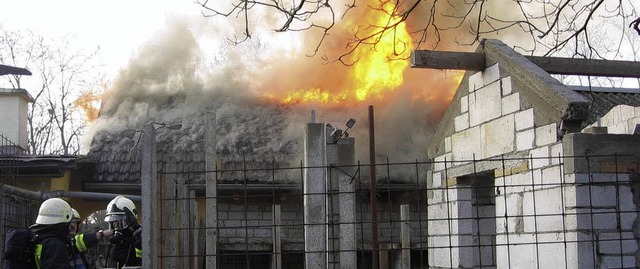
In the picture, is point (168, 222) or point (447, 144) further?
point (447, 144)

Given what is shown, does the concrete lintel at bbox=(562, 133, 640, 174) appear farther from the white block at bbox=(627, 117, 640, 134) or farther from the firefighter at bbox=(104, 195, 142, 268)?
the firefighter at bbox=(104, 195, 142, 268)

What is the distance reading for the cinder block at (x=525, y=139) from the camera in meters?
8.69

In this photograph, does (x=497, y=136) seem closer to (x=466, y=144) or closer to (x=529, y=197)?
(x=466, y=144)

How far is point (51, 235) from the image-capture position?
7859mm

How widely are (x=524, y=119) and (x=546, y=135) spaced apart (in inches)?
17.9

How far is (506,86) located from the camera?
9.23 metres

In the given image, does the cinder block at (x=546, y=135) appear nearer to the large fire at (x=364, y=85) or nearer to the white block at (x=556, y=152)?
the white block at (x=556, y=152)

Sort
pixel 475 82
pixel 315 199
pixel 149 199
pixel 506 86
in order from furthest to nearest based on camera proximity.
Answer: pixel 315 199, pixel 475 82, pixel 506 86, pixel 149 199

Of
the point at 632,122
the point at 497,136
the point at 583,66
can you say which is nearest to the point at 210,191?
the point at 497,136

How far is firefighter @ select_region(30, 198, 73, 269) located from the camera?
7.71 meters

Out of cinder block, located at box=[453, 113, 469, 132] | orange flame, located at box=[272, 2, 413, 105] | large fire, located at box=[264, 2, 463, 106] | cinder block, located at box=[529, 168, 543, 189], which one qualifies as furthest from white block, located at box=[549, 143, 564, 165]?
large fire, located at box=[264, 2, 463, 106]

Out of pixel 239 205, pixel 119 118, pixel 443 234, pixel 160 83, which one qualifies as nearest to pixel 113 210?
pixel 443 234

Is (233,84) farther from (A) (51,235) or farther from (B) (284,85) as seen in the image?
(A) (51,235)

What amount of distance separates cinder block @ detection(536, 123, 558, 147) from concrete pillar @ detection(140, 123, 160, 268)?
157 inches
